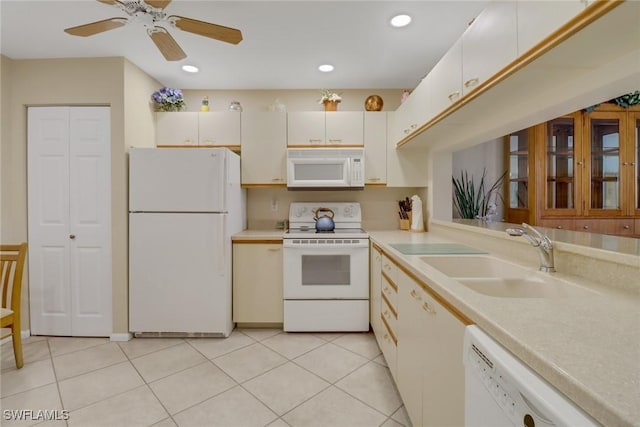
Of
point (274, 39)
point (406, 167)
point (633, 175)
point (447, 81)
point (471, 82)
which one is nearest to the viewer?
point (471, 82)

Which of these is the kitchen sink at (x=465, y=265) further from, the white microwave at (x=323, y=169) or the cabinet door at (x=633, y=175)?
the cabinet door at (x=633, y=175)

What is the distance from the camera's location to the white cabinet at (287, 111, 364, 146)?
114 inches

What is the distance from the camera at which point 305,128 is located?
2912 mm

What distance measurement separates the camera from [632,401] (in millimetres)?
435

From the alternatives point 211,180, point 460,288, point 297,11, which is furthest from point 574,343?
point 211,180

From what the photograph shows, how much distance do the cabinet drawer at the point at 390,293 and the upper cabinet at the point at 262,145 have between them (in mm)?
1497

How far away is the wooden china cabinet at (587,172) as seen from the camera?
2.38 metres

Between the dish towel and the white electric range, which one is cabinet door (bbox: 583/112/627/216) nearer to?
the dish towel

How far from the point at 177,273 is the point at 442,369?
86.2 inches

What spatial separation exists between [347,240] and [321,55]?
161 centimetres

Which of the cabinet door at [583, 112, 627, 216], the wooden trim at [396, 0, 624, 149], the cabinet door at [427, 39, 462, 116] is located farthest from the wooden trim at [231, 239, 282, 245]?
the cabinet door at [583, 112, 627, 216]

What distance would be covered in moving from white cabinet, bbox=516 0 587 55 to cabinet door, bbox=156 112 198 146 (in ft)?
8.95

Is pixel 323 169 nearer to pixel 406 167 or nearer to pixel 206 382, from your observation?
pixel 406 167

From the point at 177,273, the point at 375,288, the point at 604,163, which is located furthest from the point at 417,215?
the point at 177,273
